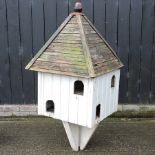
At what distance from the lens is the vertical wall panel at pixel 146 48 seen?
3752 millimetres

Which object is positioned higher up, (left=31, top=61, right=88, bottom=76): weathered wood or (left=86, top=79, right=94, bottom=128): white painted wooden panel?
(left=31, top=61, right=88, bottom=76): weathered wood

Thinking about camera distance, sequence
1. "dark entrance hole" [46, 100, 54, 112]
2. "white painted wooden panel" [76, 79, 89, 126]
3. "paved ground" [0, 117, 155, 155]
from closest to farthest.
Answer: "white painted wooden panel" [76, 79, 89, 126] → "dark entrance hole" [46, 100, 54, 112] → "paved ground" [0, 117, 155, 155]

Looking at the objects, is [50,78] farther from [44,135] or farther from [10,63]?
[10,63]

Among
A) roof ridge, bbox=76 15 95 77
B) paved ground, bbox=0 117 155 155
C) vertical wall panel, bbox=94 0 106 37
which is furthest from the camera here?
vertical wall panel, bbox=94 0 106 37

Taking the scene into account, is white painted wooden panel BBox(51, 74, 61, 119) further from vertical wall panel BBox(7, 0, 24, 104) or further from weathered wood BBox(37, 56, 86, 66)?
vertical wall panel BBox(7, 0, 24, 104)

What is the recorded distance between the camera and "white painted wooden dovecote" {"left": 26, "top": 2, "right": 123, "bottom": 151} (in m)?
2.54

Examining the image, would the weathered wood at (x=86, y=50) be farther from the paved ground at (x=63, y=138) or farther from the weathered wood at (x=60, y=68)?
the paved ground at (x=63, y=138)

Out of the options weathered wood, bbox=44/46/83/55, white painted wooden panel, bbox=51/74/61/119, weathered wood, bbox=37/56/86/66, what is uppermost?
weathered wood, bbox=44/46/83/55

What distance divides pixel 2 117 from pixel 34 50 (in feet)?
3.28

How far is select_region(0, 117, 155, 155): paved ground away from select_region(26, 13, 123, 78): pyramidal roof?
898 millimetres

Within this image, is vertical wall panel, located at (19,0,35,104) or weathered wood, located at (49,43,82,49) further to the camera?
vertical wall panel, located at (19,0,35,104)

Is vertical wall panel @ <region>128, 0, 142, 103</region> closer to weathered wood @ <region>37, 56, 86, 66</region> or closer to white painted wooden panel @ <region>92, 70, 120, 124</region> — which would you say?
white painted wooden panel @ <region>92, 70, 120, 124</region>

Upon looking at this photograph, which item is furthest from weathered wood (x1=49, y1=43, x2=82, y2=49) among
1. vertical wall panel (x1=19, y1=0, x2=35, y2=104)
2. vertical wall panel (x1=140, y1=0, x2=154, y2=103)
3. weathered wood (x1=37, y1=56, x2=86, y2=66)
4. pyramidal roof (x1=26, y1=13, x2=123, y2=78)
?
vertical wall panel (x1=140, y1=0, x2=154, y2=103)

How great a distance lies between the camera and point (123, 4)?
374 cm
